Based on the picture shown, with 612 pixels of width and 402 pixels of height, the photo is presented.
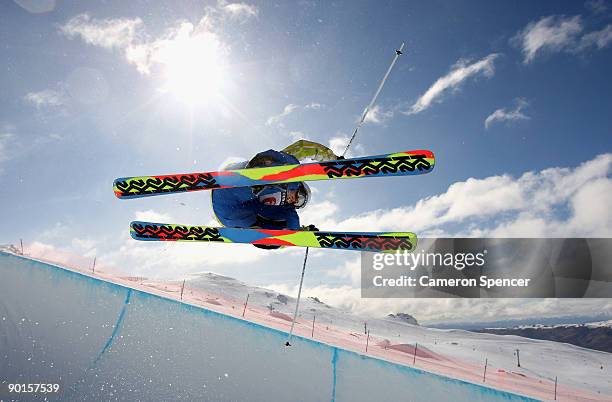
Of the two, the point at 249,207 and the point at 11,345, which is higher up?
the point at 249,207

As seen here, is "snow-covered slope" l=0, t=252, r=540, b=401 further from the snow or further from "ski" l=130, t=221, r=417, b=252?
"ski" l=130, t=221, r=417, b=252

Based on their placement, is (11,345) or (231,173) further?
(11,345)

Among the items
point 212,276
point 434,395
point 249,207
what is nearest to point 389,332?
point 212,276

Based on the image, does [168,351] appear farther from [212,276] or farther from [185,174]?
[212,276]

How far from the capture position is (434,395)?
868 centimetres

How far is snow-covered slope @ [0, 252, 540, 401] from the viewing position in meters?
9.00

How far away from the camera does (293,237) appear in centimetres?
425

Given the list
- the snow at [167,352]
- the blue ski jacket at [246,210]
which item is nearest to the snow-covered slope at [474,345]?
the snow at [167,352]

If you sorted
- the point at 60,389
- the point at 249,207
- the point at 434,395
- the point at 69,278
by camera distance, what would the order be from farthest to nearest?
the point at 69,278 → the point at 60,389 → the point at 434,395 → the point at 249,207

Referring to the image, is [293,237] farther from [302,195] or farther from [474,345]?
[474,345]

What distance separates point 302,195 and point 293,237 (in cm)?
61

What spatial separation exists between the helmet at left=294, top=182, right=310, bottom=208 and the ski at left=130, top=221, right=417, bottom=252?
0.50 m

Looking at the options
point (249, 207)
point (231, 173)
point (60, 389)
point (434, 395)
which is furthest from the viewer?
point (60, 389)

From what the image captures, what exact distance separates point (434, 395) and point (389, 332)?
53.7 metres
